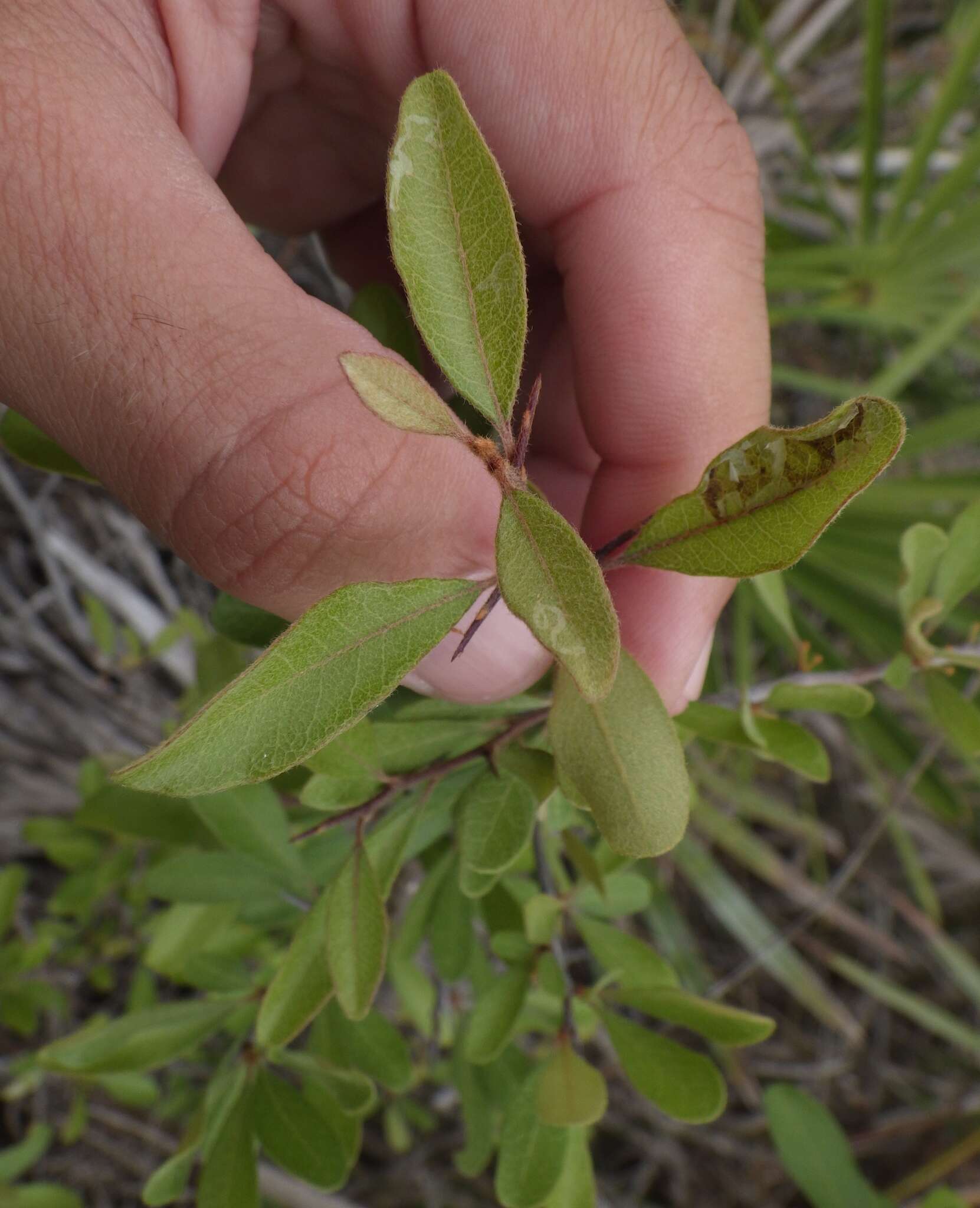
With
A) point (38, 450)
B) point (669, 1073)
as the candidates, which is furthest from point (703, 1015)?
point (38, 450)

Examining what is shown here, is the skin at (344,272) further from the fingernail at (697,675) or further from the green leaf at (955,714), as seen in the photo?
the green leaf at (955,714)

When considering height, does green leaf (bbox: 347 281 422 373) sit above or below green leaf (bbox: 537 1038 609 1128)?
above

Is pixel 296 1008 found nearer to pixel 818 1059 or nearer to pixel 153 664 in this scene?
pixel 153 664

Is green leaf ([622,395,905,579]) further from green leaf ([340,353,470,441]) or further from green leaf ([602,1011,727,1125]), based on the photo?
green leaf ([602,1011,727,1125])

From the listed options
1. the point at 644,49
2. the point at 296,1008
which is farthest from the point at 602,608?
the point at 644,49

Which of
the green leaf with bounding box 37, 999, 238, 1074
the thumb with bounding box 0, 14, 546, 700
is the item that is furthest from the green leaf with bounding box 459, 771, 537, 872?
the green leaf with bounding box 37, 999, 238, 1074
